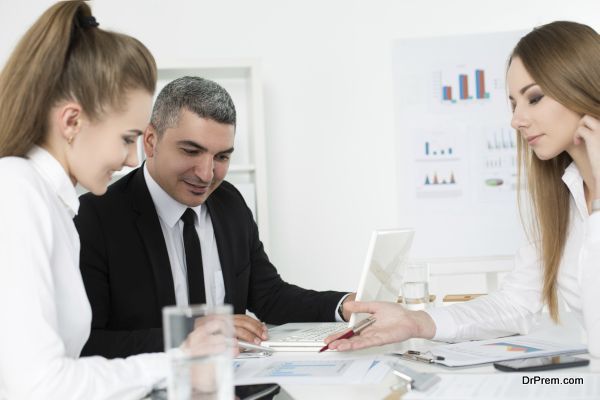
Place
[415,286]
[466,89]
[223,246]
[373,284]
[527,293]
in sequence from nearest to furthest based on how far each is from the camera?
1. [373,284]
2. [527,293]
3. [415,286]
4. [223,246]
5. [466,89]

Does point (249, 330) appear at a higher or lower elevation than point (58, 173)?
lower

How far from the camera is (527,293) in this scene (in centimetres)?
192

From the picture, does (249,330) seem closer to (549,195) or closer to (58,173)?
(58,173)

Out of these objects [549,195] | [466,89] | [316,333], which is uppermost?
[466,89]

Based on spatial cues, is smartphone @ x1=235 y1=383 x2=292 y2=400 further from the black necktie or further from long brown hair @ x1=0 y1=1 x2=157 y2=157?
the black necktie

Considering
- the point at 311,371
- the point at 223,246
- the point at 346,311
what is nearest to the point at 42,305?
the point at 311,371

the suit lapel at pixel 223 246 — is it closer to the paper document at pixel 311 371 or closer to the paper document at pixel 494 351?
the paper document at pixel 311 371

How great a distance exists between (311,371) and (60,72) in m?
0.73

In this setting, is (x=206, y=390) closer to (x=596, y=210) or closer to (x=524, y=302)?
(x=596, y=210)

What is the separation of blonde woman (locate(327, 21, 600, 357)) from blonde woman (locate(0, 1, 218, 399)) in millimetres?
656

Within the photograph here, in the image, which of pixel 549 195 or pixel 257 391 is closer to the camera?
pixel 257 391

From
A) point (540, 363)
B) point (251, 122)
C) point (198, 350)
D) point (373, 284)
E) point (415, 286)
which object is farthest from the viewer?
point (251, 122)

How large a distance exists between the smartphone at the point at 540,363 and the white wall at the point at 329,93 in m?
2.20
